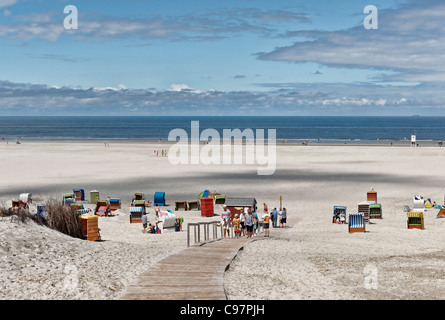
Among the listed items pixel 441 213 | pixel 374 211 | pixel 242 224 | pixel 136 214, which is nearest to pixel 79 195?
pixel 136 214

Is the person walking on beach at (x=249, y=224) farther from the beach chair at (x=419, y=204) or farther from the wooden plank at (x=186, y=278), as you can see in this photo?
the beach chair at (x=419, y=204)

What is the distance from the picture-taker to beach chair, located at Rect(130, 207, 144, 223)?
26.8 m

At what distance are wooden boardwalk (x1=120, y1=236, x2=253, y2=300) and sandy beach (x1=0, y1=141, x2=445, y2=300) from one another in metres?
0.34

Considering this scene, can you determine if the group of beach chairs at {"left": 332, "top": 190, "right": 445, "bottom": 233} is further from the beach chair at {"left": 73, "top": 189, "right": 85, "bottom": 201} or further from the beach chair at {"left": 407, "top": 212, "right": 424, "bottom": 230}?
the beach chair at {"left": 73, "top": 189, "right": 85, "bottom": 201}

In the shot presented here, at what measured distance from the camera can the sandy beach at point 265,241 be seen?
12445 millimetres

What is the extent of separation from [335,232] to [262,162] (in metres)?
35.1

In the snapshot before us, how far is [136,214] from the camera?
89.1ft

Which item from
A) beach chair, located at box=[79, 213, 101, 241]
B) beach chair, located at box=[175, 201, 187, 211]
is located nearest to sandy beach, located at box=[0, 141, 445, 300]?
beach chair, located at box=[79, 213, 101, 241]

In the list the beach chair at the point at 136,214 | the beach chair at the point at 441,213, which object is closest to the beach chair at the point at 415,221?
the beach chair at the point at 441,213

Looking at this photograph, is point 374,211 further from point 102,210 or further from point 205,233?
point 102,210
